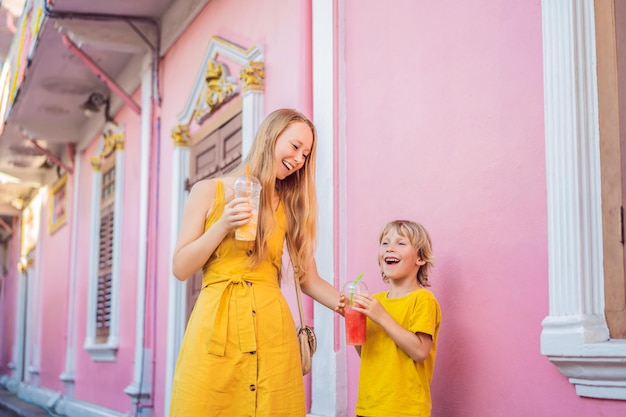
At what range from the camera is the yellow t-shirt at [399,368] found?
327 cm

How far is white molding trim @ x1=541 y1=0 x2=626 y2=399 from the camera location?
2.79 metres

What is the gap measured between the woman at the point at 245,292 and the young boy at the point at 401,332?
44 centimetres

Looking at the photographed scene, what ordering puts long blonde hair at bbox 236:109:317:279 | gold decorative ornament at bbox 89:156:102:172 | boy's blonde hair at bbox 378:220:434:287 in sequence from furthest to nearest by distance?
gold decorative ornament at bbox 89:156:102:172
boy's blonde hair at bbox 378:220:434:287
long blonde hair at bbox 236:109:317:279

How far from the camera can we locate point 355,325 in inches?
128

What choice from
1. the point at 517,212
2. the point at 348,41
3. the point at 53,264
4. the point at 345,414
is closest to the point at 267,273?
the point at 517,212

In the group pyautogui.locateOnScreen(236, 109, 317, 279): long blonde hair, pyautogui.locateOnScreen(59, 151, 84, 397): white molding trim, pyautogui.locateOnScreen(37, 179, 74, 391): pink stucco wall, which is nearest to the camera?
pyautogui.locateOnScreen(236, 109, 317, 279): long blonde hair

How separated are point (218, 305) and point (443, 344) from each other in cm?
113

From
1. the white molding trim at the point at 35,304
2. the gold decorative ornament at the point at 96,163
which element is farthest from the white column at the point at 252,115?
the white molding trim at the point at 35,304

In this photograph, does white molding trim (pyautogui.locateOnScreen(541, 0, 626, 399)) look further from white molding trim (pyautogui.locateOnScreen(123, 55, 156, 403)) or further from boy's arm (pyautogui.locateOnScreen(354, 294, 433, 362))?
white molding trim (pyautogui.locateOnScreen(123, 55, 156, 403))

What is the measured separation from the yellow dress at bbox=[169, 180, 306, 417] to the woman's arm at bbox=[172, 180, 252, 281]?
35 mm

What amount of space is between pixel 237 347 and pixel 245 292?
0.17 meters

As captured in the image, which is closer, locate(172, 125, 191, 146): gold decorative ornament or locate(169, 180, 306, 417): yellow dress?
locate(169, 180, 306, 417): yellow dress

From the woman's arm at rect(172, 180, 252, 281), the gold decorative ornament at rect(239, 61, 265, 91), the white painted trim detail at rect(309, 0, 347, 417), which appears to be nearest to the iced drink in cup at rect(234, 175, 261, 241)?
the woman's arm at rect(172, 180, 252, 281)

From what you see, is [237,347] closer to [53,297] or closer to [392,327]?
[392,327]
